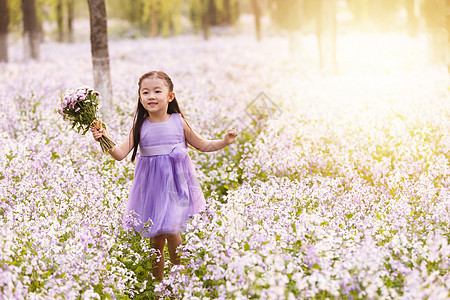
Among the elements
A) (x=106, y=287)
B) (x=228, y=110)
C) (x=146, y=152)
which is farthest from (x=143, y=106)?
(x=228, y=110)

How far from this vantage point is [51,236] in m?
Answer: 4.05

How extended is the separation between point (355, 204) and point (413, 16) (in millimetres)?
29859

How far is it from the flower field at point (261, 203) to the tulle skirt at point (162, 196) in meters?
0.21

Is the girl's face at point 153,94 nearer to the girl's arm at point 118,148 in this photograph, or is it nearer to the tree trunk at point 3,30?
the girl's arm at point 118,148

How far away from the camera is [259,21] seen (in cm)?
3325

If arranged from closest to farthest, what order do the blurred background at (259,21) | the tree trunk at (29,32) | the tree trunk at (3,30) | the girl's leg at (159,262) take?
the girl's leg at (159,262), the blurred background at (259,21), the tree trunk at (3,30), the tree trunk at (29,32)

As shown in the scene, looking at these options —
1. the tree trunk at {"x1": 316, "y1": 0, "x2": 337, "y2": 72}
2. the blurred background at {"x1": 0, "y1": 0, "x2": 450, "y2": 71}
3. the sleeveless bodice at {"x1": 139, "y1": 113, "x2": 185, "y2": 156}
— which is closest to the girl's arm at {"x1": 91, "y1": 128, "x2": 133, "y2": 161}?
the sleeveless bodice at {"x1": 139, "y1": 113, "x2": 185, "y2": 156}

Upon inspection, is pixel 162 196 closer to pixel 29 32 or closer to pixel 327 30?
pixel 327 30

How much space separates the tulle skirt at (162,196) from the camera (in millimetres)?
4574

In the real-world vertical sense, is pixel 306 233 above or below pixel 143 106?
Result: below

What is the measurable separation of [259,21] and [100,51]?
25185 mm

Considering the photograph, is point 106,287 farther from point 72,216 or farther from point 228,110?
point 228,110

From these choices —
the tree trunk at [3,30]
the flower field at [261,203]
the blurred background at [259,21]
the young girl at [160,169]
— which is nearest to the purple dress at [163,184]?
the young girl at [160,169]

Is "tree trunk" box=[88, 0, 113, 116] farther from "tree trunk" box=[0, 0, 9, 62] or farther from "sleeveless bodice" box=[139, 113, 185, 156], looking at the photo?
"tree trunk" box=[0, 0, 9, 62]
